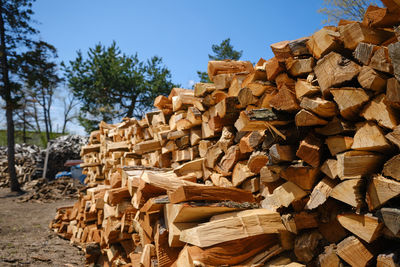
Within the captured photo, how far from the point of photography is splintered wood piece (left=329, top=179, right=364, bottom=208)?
1310mm

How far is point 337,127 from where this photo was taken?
145 centimetres

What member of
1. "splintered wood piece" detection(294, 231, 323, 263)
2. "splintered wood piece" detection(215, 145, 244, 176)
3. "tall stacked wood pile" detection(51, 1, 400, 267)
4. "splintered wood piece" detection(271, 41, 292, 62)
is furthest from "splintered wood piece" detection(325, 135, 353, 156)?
"splintered wood piece" detection(215, 145, 244, 176)

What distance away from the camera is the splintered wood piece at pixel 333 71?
1.36m

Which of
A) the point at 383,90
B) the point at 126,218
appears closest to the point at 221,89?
the point at 383,90

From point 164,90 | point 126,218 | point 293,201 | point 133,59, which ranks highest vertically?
point 133,59

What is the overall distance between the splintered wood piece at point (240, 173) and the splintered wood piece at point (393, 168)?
963mm

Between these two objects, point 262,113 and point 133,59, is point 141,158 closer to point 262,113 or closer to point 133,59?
point 262,113

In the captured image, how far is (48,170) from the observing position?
45.9 feet

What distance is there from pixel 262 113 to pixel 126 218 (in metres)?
2.02

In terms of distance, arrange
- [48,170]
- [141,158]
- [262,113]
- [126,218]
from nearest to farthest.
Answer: [262,113]
[126,218]
[141,158]
[48,170]

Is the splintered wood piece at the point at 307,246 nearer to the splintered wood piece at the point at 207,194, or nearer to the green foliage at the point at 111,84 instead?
the splintered wood piece at the point at 207,194

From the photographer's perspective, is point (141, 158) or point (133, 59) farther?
point (133, 59)

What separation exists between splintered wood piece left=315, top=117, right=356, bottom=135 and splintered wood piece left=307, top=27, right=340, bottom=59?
38cm

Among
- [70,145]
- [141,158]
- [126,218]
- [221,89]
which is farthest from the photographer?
[70,145]
